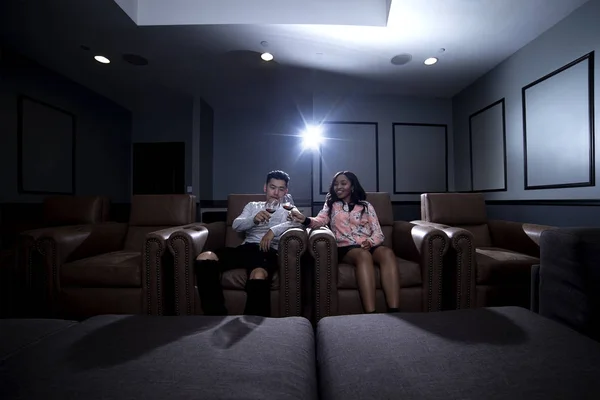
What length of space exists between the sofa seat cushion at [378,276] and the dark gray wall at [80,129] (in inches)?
151

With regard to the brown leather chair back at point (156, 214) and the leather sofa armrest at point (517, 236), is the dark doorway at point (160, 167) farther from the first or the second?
the leather sofa armrest at point (517, 236)

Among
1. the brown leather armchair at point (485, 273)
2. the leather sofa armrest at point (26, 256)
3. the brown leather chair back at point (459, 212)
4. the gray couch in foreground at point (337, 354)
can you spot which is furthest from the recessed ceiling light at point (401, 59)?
the leather sofa armrest at point (26, 256)

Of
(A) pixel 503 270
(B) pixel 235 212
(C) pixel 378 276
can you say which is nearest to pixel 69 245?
(B) pixel 235 212

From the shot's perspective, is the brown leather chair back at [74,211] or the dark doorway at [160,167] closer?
the brown leather chair back at [74,211]

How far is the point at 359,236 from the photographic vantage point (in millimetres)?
2176

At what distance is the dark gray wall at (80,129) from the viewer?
3.17 metres

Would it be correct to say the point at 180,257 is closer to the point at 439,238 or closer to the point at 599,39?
the point at 439,238

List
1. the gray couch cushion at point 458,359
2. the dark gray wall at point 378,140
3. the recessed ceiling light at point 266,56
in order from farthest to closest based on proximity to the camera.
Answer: the dark gray wall at point 378,140, the recessed ceiling light at point 266,56, the gray couch cushion at point 458,359

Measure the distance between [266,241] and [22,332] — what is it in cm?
126

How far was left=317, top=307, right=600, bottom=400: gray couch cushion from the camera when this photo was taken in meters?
0.56

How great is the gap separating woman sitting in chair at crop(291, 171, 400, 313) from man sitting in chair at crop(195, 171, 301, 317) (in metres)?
0.25

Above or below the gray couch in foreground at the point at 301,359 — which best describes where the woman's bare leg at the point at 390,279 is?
below

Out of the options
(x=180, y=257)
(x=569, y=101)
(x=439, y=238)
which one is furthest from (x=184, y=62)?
(x=569, y=101)

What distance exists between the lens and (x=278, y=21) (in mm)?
2680
